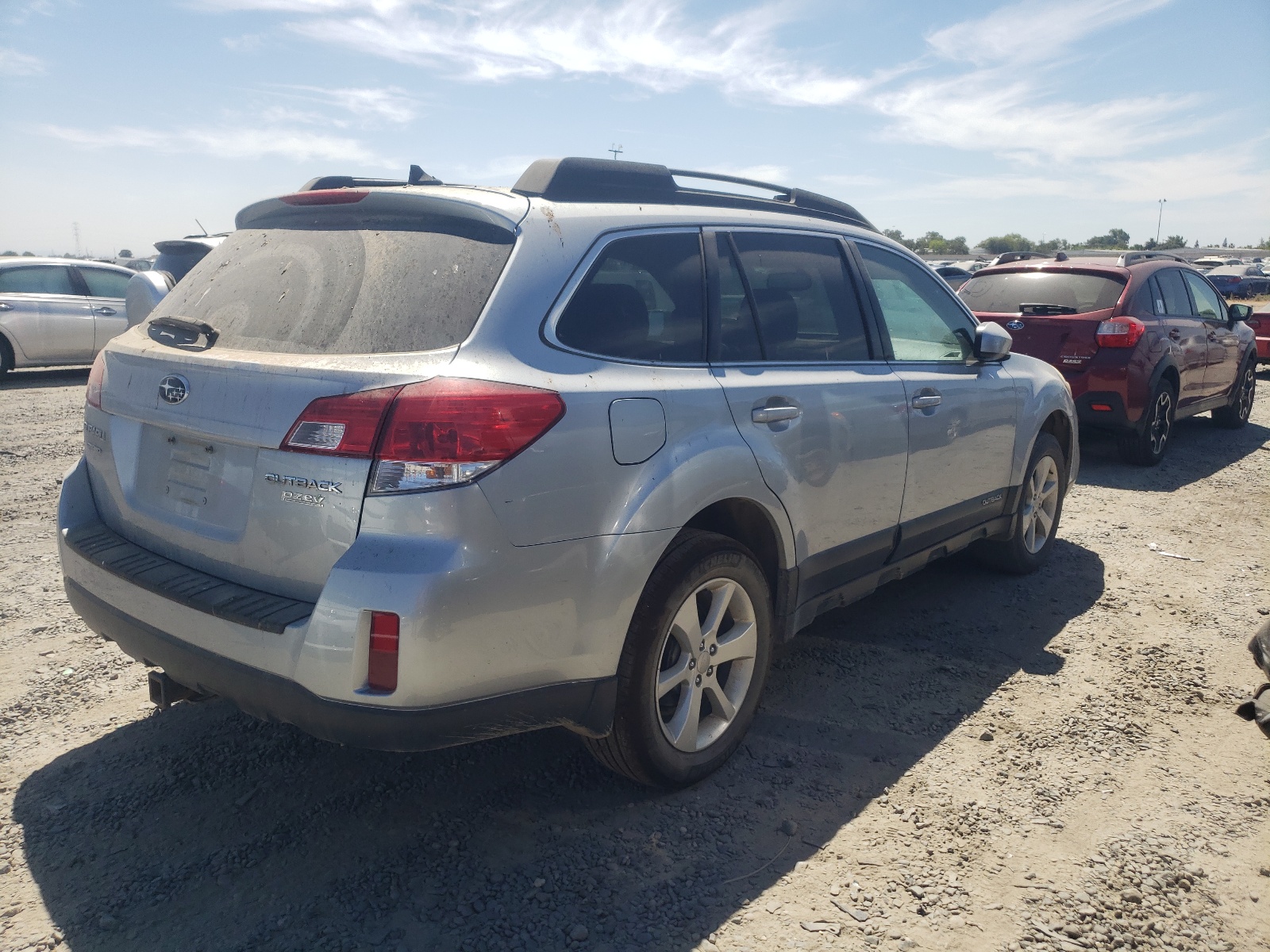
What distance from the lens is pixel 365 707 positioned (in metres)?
2.30

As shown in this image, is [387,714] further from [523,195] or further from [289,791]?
[523,195]

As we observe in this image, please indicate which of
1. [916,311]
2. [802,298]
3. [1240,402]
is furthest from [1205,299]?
[802,298]

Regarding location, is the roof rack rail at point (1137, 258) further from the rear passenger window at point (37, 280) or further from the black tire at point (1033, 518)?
the rear passenger window at point (37, 280)

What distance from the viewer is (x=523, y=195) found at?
2.86 m

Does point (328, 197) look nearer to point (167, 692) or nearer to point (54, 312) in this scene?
point (167, 692)

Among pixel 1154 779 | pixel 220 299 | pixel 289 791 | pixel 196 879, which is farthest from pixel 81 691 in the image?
pixel 1154 779

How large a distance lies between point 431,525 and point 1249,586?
489cm

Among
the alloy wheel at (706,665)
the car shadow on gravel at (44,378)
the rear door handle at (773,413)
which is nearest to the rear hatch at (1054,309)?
the rear door handle at (773,413)

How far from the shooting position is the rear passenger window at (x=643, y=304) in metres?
2.71

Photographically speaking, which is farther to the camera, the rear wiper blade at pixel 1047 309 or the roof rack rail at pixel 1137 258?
the roof rack rail at pixel 1137 258

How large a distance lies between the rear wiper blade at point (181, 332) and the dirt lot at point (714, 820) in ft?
4.49

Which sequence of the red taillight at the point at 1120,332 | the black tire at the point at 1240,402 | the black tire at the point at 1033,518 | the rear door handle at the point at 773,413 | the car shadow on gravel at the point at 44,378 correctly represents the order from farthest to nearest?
the car shadow on gravel at the point at 44,378 → the black tire at the point at 1240,402 → the red taillight at the point at 1120,332 → the black tire at the point at 1033,518 → the rear door handle at the point at 773,413

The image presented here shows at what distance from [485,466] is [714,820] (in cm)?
138

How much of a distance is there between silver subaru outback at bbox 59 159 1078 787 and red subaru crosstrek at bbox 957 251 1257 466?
5165 millimetres
